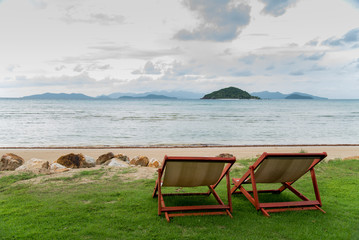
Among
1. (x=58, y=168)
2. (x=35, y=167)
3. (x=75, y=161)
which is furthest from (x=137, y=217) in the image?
(x=75, y=161)

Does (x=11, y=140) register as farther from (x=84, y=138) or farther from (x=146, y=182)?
(x=146, y=182)

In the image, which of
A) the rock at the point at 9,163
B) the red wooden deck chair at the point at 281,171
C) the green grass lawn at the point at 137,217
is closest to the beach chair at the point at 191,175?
the green grass lawn at the point at 137,217

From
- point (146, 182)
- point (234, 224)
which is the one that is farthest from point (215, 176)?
point (146, 182)

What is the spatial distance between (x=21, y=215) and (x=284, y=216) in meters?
4.57

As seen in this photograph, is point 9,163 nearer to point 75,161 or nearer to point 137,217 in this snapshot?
point 75,161

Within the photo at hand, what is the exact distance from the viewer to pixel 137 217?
480 cm

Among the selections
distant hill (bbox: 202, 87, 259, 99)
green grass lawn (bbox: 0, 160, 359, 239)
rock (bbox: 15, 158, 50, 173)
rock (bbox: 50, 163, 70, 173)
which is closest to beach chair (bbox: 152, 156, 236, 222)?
green grass lawn (bbox: 0, 160, 359, 239)

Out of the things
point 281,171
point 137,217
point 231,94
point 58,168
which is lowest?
point 231,94

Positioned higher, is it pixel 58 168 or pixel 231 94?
pixel 58 168

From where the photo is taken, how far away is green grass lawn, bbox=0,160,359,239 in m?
4.21

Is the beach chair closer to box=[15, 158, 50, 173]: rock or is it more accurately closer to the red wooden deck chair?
the red wooden deck chair

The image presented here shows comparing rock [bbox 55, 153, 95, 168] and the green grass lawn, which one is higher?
the green grass lawn

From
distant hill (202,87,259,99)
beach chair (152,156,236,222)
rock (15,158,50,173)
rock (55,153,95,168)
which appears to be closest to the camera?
beach chair (152,156,236,222)

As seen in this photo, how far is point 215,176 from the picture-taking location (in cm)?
504
